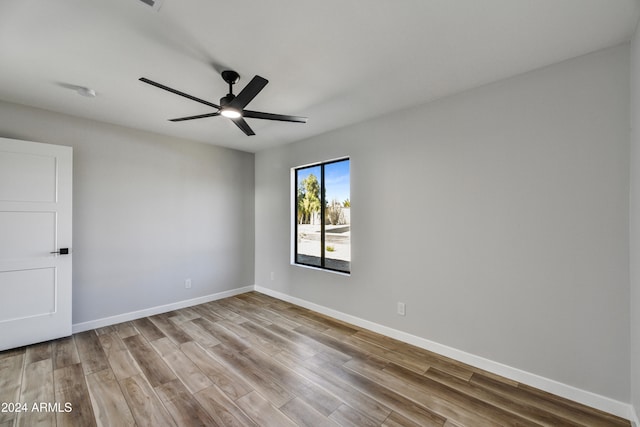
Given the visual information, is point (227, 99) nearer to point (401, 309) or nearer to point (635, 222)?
point (401, 309)

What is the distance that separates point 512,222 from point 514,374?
1261 millimetres

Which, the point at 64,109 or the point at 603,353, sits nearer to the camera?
the point at 603,353

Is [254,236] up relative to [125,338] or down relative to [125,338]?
up

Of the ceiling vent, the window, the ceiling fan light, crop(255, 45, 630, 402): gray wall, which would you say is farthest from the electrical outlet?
the ceiling vent

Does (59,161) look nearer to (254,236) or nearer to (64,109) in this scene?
(64,109)

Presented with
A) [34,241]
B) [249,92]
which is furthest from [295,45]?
[34,241]

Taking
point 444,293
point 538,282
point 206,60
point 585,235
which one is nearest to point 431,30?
point 206,60

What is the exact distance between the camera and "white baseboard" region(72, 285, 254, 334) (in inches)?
126

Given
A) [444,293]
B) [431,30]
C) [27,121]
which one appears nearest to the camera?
[431,30]

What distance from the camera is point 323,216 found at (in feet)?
13.1

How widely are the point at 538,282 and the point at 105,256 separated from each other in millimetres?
4614

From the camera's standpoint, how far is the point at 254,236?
4969 millimetres

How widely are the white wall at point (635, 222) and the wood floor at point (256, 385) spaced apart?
39 cm

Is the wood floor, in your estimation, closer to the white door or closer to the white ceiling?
the white door
